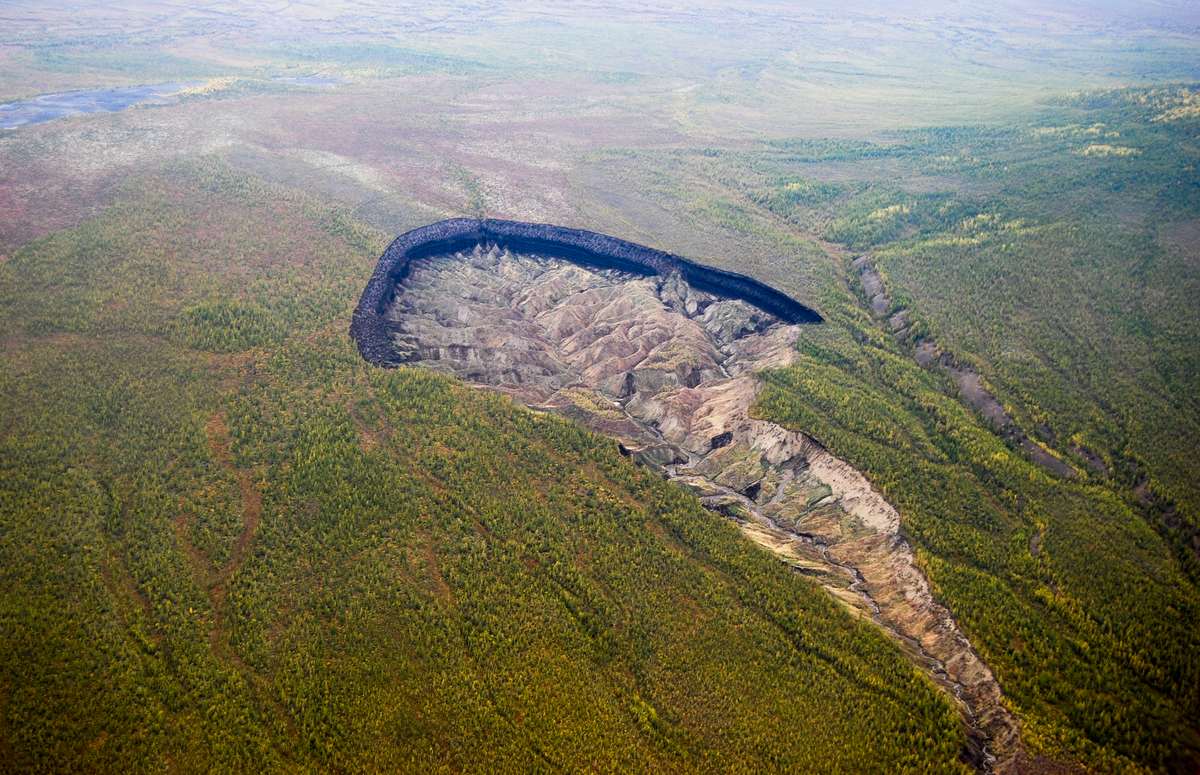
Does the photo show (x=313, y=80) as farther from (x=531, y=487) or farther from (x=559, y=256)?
(x=531, y=487)

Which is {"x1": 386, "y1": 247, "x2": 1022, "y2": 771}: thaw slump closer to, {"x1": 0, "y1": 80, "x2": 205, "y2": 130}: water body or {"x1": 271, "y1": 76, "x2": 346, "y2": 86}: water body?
{"x1": 0, "y1": 80, "x2": 205, "y2": 130}: water body

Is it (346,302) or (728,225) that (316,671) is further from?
(728,225)

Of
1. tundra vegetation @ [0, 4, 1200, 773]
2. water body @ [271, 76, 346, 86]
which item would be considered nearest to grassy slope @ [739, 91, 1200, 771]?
tundra vegetation @ [0, 4, 1200, 773]

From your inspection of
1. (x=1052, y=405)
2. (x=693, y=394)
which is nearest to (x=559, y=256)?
(x=693, y=394)

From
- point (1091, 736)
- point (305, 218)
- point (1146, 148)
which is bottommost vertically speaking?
point (1091, 736)

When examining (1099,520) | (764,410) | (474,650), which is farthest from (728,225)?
(474,650)

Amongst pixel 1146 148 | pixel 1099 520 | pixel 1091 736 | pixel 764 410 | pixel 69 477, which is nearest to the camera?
pixel 1091 736

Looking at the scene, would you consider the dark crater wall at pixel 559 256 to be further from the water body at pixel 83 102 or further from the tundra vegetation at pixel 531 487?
the water body at pixel 83 102
